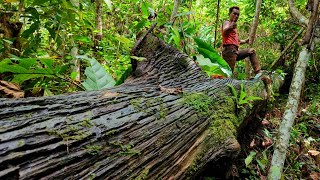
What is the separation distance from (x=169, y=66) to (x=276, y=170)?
3.77 ft

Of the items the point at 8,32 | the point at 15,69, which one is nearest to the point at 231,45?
the point at 8,32

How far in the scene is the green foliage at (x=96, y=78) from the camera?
Answer: 1968 mm

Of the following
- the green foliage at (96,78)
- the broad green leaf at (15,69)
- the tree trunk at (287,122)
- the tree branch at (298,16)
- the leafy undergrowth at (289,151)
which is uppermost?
the tree branch at (298,16)

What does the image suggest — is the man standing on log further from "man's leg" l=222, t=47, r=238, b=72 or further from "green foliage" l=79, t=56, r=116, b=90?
"green foliage" l=79, t=56, r=116, b=90

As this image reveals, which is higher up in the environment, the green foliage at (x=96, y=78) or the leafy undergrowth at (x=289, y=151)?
the green foliage at (x=96, y=78)

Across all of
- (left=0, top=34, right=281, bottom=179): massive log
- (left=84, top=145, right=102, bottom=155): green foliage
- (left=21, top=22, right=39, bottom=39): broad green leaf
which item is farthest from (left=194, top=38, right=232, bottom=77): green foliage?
(left=84, top=145, right=102, bottom=155): green foliage

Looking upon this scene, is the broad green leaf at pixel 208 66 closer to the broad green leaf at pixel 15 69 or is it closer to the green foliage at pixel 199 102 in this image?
the green foliage at pixel 199 102

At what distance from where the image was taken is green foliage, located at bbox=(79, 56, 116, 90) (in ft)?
6.46

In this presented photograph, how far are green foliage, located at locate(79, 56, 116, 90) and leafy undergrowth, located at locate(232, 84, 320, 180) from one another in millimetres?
1274

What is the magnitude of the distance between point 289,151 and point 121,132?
98.0 inches

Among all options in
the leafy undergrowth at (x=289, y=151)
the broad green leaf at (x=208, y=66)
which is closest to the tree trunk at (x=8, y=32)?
the broad green leaf at (x=208, y=66)

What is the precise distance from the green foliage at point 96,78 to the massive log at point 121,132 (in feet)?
0.63

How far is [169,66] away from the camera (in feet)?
7.52

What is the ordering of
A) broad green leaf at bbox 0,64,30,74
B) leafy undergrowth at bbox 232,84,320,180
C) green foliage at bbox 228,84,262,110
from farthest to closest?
leafy undergrowth at bbox 232,84,320,180
green foliage at bbox 228,84,262,110
broad green leaf at bbox 0,64,30,74
